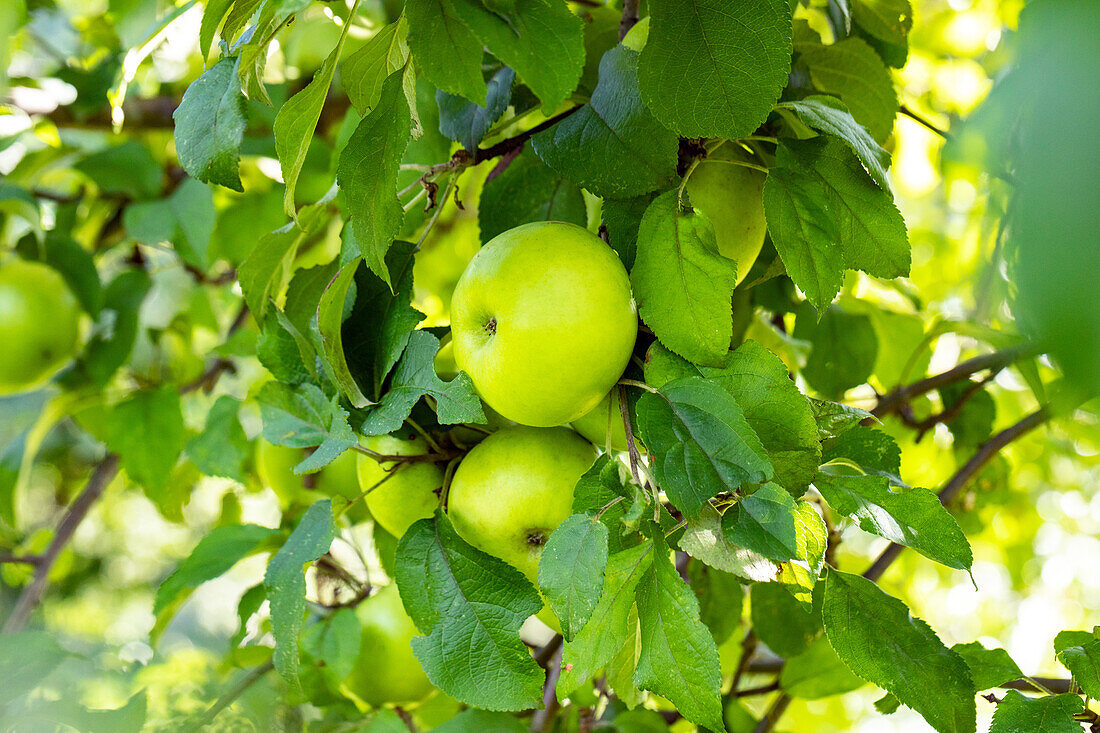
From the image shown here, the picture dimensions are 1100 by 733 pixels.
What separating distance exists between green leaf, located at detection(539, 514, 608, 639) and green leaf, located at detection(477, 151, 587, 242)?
29 cm

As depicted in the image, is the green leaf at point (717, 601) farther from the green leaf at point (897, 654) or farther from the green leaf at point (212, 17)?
the green leaf at point (212, 17)

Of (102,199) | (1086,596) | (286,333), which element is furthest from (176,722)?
(1086,596)

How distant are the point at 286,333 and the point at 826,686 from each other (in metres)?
0.64

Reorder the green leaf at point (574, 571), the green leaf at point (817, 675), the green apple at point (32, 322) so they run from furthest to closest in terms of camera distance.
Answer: the green apple at point (32, 322), the green leaf at point (817, 675), the green leaf at point (574, 571)

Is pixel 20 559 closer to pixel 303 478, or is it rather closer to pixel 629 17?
pixel 303 478

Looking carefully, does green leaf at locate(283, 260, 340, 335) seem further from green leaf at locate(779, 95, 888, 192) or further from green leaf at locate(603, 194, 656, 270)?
green leaf at locate(779, 95, 888, 192)

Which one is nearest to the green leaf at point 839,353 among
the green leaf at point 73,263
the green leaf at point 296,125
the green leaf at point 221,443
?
the green leaf at point 296,125

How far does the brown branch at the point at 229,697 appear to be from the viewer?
2.42 ft

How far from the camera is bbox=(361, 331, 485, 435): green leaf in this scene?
19.5 inches

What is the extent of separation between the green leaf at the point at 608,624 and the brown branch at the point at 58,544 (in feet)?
3.26

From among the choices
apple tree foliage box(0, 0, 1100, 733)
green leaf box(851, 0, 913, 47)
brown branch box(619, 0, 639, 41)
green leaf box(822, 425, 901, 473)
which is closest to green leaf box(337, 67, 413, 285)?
apple tree foliage box(0, 0, 1100, 733)

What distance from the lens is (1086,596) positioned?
2.16 metres

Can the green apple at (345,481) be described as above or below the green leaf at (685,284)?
below

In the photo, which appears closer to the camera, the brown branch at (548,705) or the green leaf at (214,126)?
the green leaf at (214,126)
